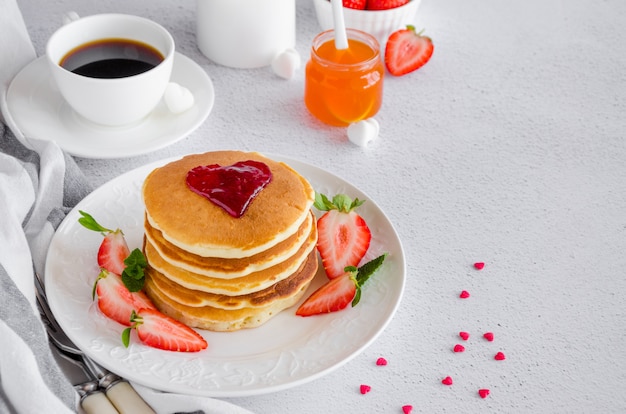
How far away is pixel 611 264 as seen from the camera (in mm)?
1856

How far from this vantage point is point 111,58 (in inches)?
82.0

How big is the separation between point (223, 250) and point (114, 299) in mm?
257

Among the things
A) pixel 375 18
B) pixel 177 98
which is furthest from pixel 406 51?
pixel 177 98

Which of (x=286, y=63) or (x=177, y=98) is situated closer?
(x=177, y=98)

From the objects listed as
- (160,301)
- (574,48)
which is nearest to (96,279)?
(160,301)

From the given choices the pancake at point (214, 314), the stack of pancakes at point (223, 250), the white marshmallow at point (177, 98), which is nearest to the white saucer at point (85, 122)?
the white marshmallow at point (177, 98)

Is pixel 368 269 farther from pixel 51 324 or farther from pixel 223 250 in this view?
pixel 51 324

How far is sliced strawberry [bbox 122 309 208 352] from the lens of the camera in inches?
59.2

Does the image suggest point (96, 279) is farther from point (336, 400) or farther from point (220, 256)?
point (336, 400)

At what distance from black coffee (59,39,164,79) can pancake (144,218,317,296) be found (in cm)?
65

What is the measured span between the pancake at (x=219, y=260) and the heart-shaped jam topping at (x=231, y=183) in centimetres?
9

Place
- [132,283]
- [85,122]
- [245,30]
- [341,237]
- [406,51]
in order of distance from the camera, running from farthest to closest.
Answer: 1. [406,51]
2. [245,30]
3. [85,122]
4. [341,237]
5. [132,283]

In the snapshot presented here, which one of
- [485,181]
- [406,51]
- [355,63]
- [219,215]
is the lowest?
[485,181]

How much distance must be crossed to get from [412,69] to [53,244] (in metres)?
1.22
